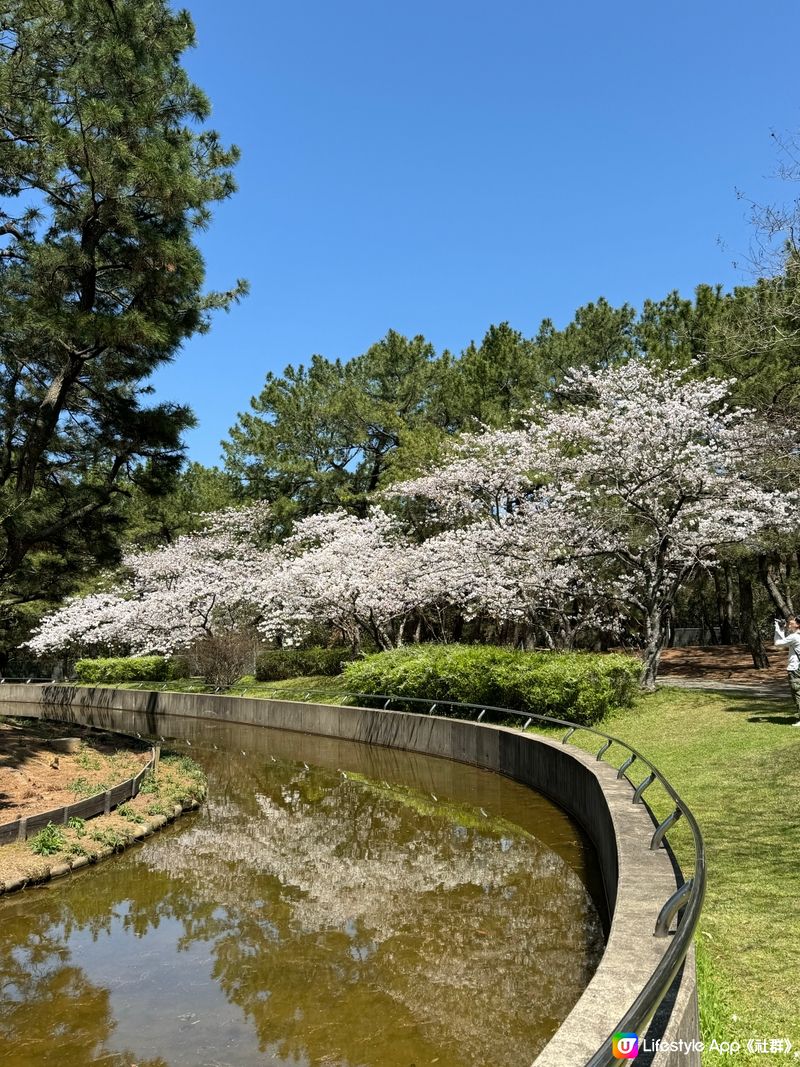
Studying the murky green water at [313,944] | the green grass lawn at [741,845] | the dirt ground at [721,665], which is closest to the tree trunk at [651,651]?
the green grass lawn at [741,845]

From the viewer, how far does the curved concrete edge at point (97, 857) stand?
8.41m

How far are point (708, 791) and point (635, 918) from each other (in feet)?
15.4

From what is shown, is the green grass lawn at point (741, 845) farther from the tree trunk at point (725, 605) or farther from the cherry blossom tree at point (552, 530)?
the tree trunk at point (725, 605)

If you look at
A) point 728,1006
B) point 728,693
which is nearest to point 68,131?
point 728,1006

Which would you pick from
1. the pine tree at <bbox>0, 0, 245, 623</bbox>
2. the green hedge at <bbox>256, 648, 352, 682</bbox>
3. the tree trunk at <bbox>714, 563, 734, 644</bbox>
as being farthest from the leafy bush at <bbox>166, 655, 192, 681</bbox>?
the tree trunk at <bbox>714, 563, 734, 644</bbox>

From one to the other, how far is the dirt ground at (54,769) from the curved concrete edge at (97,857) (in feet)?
3.91

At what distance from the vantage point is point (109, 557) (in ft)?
52.7

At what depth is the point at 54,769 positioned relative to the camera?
13.2m

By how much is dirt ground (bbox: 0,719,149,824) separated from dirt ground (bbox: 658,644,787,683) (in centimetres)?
1520

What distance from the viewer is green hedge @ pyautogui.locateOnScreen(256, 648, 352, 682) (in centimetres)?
2683

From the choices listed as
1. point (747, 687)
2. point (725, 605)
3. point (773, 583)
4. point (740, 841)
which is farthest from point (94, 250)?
point (725, 605)

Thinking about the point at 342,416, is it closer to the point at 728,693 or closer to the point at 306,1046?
the point at 728,693

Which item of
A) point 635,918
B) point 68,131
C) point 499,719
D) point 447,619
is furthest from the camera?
point 447,619

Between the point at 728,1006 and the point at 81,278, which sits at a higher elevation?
the point at 81,278
